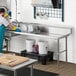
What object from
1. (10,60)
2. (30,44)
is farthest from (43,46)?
(10,60)

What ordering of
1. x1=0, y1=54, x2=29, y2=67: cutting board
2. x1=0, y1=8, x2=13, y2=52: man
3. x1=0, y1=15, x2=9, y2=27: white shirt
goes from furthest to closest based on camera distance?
x1=0, y1=15, x2=9, y2=27: white shirt → x1=0, y1=8, x2=13, y2=52: man → x1=0, y1=54, x2=29, y2=67: cutting board

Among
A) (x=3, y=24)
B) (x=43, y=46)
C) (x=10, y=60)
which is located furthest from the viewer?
(x=3, y=24)

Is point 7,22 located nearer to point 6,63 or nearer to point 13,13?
point 13,13

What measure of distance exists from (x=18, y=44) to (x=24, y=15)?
2.44 ft

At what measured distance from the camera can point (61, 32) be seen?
5207mm

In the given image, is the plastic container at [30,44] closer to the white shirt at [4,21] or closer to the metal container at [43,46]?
the metal container at [43,46]

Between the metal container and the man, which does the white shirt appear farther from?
the metal container

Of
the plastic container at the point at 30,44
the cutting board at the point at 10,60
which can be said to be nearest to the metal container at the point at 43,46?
the plastic container at the point at 30,44

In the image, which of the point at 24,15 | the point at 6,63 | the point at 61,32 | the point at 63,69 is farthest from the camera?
the point at 24,15

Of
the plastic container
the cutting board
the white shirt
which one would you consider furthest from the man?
the cutting board

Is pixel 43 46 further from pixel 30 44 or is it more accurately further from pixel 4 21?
pixel 4 21

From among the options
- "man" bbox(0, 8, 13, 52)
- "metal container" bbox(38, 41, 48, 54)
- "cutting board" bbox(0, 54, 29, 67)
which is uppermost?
"man" bbox(0, 8, 13, 52)

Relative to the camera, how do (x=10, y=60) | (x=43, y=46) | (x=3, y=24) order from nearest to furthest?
(x=10, y=60)
(x=43, y=46)
(x=3, y=24)

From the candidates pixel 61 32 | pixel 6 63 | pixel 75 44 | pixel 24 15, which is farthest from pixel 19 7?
pixel 6 63
